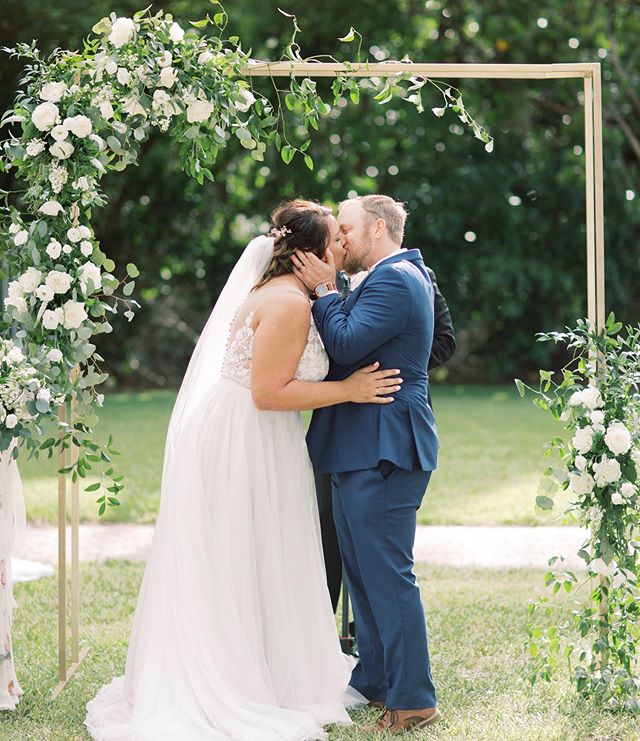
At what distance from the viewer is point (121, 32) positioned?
3.80m

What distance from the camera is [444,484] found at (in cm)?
890

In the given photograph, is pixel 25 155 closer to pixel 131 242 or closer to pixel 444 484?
pixel 444 484

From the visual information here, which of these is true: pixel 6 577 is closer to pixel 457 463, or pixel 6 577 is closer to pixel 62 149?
pixel 62 149

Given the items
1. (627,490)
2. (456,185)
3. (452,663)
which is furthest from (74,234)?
(456,185)

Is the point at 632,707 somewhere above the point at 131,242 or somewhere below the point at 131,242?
below

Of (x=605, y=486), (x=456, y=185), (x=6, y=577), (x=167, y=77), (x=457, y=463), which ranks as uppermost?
(x=456, y=185)

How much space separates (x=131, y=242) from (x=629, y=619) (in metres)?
14.7

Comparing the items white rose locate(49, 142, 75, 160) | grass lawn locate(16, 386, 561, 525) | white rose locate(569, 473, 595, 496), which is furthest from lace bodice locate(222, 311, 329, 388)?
grass lawn locate(16, 386, 561, 525)

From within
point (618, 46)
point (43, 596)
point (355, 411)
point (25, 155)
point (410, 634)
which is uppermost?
point (618, 46)

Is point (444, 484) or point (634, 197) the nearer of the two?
point (444, 484)

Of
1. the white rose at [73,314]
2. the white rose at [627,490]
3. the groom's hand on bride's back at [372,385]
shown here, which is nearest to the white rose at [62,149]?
the white rose at [73,314]

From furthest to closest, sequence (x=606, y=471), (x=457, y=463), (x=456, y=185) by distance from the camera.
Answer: (x=456, y=185)
(x=457, y=463)
(x=606, y=471)

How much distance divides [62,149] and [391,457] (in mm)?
1649

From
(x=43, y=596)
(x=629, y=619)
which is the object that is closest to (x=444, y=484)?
(x=43, y=596)
